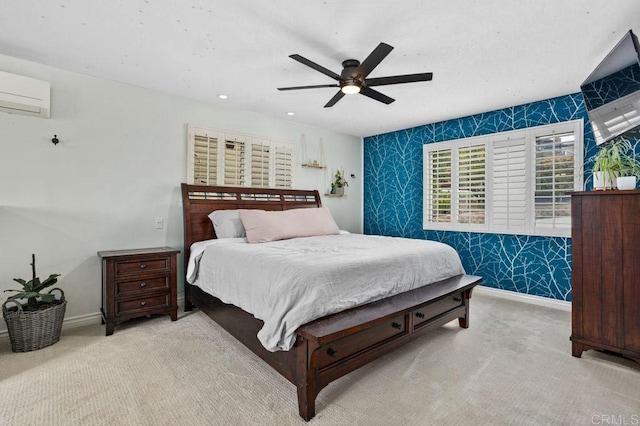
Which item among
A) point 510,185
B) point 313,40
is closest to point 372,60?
point 313,40

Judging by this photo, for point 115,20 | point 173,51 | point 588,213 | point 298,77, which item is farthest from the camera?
point 298,77

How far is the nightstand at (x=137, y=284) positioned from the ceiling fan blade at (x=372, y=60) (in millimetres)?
2455

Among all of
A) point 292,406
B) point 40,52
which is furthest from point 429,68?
point 40,52

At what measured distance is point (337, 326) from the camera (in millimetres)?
1824

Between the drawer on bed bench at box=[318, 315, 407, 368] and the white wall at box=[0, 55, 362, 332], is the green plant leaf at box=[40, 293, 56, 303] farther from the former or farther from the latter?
the drawer on bed bench at box=[318, 315, 407, 368]

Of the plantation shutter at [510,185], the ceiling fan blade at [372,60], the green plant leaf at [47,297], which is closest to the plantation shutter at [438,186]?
the plantation shutter at [510,185]

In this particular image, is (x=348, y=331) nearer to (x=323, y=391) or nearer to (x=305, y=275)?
(x=305, y=275)

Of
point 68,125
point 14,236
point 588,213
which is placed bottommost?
point 14,236

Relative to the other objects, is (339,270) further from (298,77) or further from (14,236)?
(14,236)

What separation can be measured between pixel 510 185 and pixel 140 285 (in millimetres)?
4474

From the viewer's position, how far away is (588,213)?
243 centimetres

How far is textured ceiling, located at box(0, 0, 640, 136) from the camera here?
206 cm

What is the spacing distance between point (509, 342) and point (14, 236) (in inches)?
177

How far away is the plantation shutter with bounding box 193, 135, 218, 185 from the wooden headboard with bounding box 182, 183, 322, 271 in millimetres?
126
